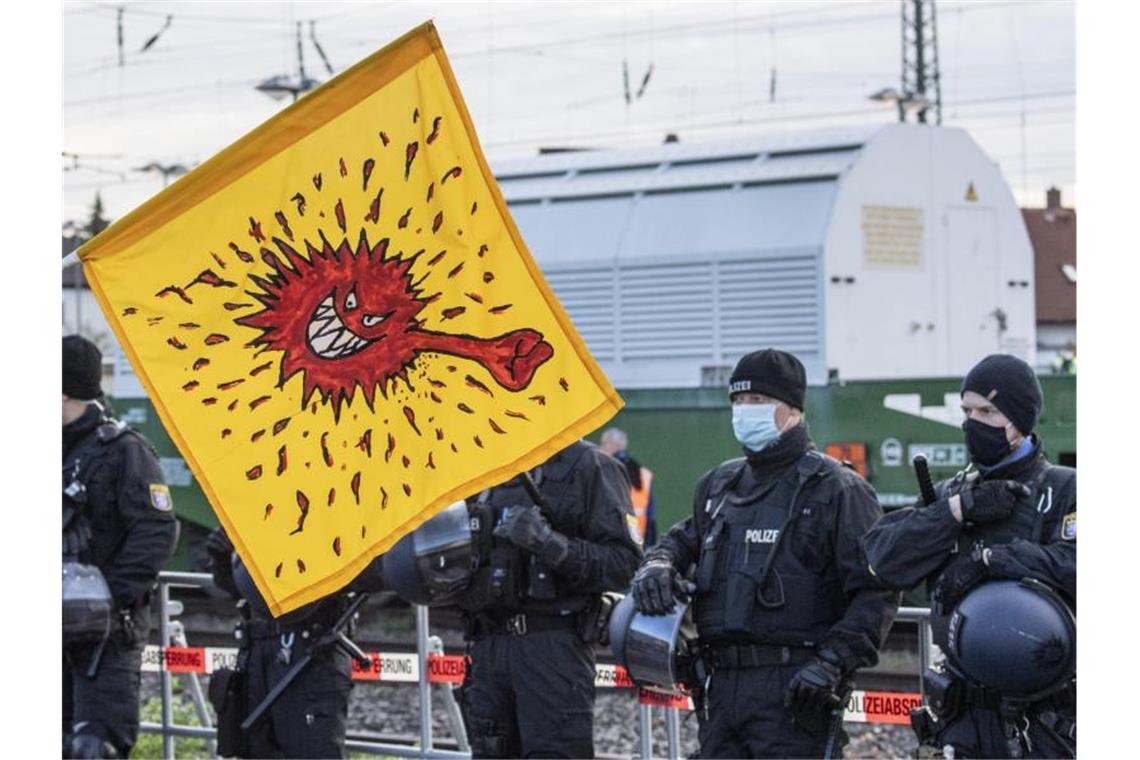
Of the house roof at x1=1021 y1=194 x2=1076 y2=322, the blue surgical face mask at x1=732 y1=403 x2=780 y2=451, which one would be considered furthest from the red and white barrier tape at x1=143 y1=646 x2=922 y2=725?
the house roof at x1=1021 y1=194 x2=1076 y2=322

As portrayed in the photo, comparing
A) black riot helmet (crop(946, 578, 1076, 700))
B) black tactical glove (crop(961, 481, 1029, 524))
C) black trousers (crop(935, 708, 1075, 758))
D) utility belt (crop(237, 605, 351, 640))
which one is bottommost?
black trousers (crop(935, 708, 1075, 758))

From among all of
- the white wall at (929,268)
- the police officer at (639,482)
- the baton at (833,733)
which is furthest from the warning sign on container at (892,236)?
the baton at (833,733)

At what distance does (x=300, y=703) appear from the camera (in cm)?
772

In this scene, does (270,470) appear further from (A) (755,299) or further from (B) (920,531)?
(A) (755,299)

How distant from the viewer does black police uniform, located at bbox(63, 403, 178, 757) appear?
7.91m

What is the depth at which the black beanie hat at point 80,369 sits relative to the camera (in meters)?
8.10

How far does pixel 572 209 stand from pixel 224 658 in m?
11.4

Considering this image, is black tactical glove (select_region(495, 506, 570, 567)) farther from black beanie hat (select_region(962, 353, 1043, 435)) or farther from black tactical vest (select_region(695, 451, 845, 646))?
black beanie hat (select_region(962, 353, 1043, 435))

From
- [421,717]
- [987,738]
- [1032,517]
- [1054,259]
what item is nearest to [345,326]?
[1032,517]

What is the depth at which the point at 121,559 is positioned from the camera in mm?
7973

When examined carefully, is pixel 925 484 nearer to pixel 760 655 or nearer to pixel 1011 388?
pixel 1011 388

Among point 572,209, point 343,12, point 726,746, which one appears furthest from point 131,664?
point 572,209

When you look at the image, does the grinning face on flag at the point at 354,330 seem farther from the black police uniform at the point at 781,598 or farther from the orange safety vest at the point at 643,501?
the orange safety vest at the point at 643,501

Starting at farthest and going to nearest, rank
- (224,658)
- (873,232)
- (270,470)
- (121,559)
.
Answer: (873,232)
(224,658)
(121,559)
(270,470)
